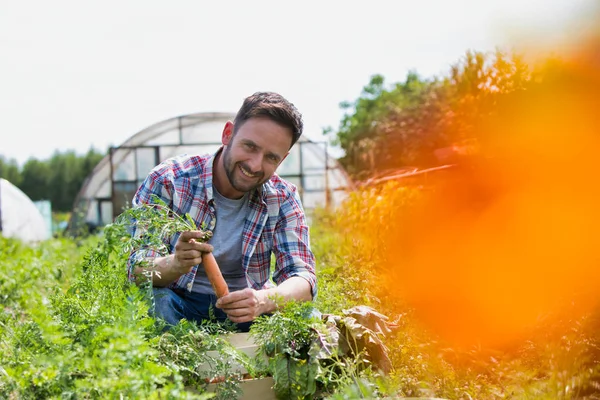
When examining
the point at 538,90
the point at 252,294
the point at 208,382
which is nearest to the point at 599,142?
the point at 538,90

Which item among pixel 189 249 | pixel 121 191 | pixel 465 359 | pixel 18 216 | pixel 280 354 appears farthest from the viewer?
pixel 18 216

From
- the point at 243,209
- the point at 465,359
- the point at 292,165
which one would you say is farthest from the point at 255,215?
the point at 292,165

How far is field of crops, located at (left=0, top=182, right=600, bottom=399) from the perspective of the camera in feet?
5.33

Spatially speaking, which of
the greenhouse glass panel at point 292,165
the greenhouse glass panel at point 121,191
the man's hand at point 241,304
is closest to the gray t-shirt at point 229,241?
the man's hand at point 241,304

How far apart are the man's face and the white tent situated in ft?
43.4

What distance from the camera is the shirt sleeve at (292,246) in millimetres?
2771

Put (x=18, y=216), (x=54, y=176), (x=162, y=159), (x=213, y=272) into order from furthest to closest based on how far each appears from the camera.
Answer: (x=54, y=176) < (x=18, y=216) < (x=162, y=159) < (x=213, y=272)

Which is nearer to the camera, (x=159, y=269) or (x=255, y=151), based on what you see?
(x=159, y=269)

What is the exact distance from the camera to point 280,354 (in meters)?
2.13

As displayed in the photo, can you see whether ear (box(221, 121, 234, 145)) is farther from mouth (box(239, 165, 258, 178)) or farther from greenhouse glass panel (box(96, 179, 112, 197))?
greenhouse glass panel (box(96, 179, 112, 197))

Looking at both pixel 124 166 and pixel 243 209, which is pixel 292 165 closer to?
pixel 124 166

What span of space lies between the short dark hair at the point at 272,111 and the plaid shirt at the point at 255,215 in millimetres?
296

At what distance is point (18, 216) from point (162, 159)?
5.40 metres

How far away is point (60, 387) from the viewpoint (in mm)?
1716
